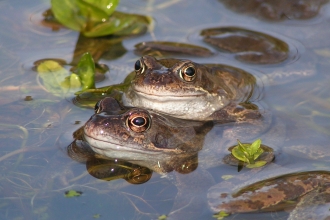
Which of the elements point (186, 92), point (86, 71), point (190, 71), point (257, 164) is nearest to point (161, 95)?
point (186, 92)

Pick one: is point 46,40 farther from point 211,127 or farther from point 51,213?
point 51,213

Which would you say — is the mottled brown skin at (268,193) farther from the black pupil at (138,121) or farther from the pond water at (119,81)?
the black pupil at (138,121)

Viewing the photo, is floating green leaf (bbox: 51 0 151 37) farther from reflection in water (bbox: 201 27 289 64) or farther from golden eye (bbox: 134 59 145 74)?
golden eye (bbox: 134 59 145 74)

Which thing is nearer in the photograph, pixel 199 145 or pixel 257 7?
pixel 199 145

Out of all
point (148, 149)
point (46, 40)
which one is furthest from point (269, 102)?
point (46, 40)

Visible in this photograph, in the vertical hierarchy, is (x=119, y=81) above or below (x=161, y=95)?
below

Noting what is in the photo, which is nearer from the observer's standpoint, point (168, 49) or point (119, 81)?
point (119, 81)

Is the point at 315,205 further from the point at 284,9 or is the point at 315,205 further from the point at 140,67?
the point at 284,9
